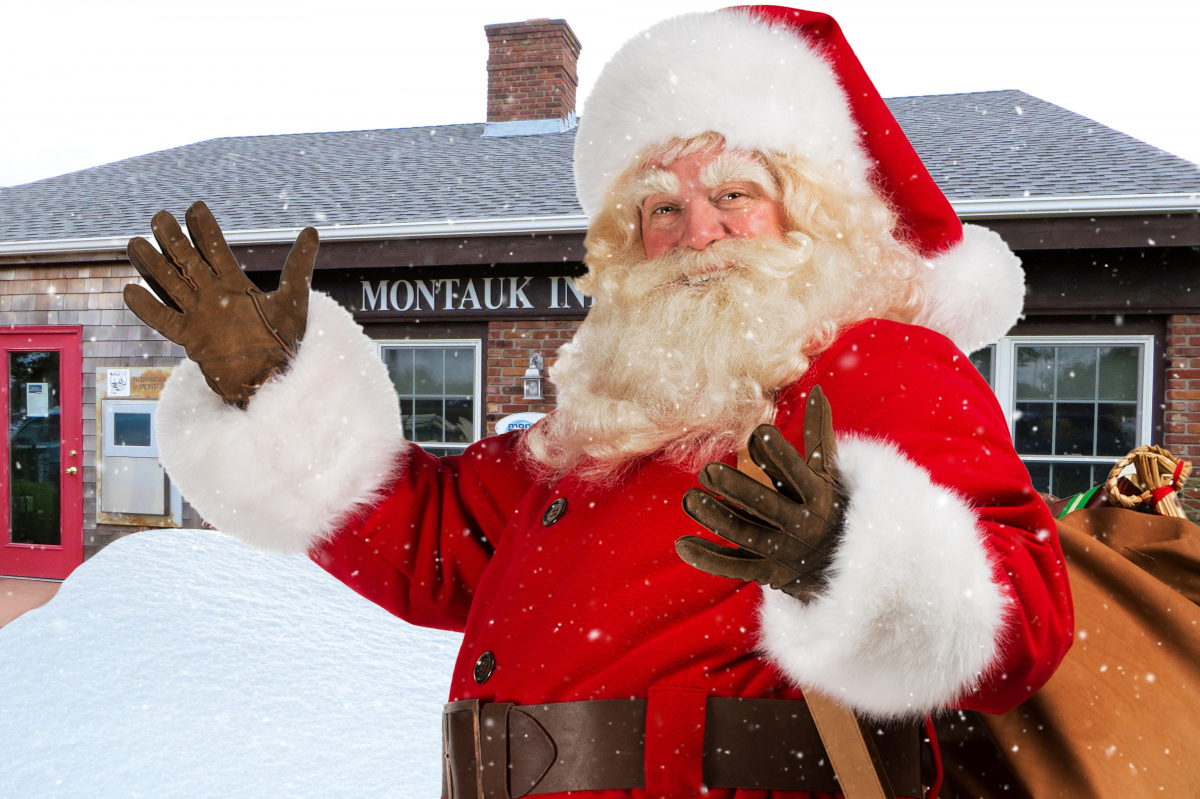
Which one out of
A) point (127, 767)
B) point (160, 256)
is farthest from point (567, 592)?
point (127, 767)

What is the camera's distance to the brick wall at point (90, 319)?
748 cm

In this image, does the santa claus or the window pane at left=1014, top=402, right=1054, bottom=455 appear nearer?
the santa claus

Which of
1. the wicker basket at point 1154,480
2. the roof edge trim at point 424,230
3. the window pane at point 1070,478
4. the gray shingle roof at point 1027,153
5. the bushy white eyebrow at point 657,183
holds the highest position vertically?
the gray shingle roof at point 1027,153

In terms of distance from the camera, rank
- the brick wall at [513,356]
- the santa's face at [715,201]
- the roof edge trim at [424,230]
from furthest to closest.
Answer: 1. the brick wall at [513,356]
2. the roof edge trim at [424,230]
3. the santa's face at [715,201]

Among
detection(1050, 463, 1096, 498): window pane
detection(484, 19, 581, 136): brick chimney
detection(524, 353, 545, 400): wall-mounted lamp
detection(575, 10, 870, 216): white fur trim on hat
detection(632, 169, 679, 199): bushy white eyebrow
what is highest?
detection(484, 19, 581, 136): brick chimney

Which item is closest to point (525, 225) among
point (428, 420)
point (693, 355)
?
point (428, 420)

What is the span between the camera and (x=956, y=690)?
103 cm

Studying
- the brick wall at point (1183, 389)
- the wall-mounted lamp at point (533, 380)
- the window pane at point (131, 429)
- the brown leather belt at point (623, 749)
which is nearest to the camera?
the brown leather belt at point (623, 749)

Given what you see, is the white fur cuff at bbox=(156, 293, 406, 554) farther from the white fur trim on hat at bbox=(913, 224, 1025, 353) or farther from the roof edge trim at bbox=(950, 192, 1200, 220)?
the roof edge trim at bbox=(950, 192, 1200, 220)

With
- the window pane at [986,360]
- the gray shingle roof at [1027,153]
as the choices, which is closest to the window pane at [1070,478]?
the window pane at [986,360]

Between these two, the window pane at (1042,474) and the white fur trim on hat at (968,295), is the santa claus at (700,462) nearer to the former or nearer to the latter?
the white fur trim on hat at (968,295)

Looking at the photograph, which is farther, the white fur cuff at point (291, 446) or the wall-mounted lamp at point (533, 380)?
the wall-mounted lamp at point (533, 380)

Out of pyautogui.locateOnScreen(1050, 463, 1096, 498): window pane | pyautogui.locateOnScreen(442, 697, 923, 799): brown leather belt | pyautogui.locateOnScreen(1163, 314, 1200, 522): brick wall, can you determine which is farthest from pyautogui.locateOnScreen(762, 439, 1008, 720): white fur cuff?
pyautogui.locateOnScreen(1163, 314, 1200, 522): brick wall

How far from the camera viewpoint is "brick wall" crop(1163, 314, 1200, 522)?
→ 5352mm
